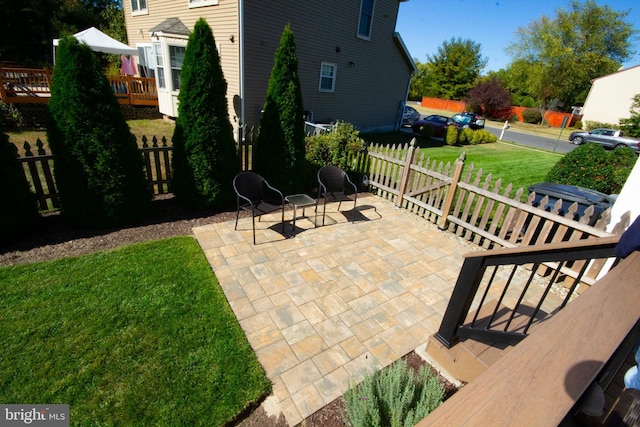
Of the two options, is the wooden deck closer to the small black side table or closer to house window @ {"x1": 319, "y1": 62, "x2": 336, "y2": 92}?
house window @ {"x1": 319, "y1": 62, "x2": 336, "y2": 92}

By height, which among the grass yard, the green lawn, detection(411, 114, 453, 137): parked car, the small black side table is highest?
detection(411, 114, 453, 137): parked car

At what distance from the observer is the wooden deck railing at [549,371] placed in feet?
2.69

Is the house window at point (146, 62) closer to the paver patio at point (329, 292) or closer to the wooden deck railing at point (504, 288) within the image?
the paver patio at point (329, 292)

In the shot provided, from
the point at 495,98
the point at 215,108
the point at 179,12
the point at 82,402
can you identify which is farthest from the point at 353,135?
the point at 495,98

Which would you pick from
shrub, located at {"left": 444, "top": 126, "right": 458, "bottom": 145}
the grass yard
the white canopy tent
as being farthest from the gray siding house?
the grass yard

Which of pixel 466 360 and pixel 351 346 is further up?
pixel 466 360

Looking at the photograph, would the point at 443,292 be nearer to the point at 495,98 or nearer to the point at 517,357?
the point at 517,357

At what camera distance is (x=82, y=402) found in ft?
8.18

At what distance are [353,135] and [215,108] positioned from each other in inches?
132

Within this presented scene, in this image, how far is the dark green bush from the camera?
7.19 meters

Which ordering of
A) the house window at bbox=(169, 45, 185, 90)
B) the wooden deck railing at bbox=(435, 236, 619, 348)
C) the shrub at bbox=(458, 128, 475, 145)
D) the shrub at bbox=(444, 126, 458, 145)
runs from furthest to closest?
1. the shrub at bbox=(458, 128, 475, 145)
2. the shrub at bbox=(444, 126, 458, 145)
3. the house window at bbox=(169, 45, 185, 90)
4. the wooden deck railing at bbox=(435, 236, 619, 348)

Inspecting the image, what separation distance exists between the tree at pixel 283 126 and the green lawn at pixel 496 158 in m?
5.83

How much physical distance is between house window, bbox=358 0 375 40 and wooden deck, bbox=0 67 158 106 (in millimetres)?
9845

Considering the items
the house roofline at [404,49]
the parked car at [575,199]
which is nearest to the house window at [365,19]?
the house roofline at [404,49]
